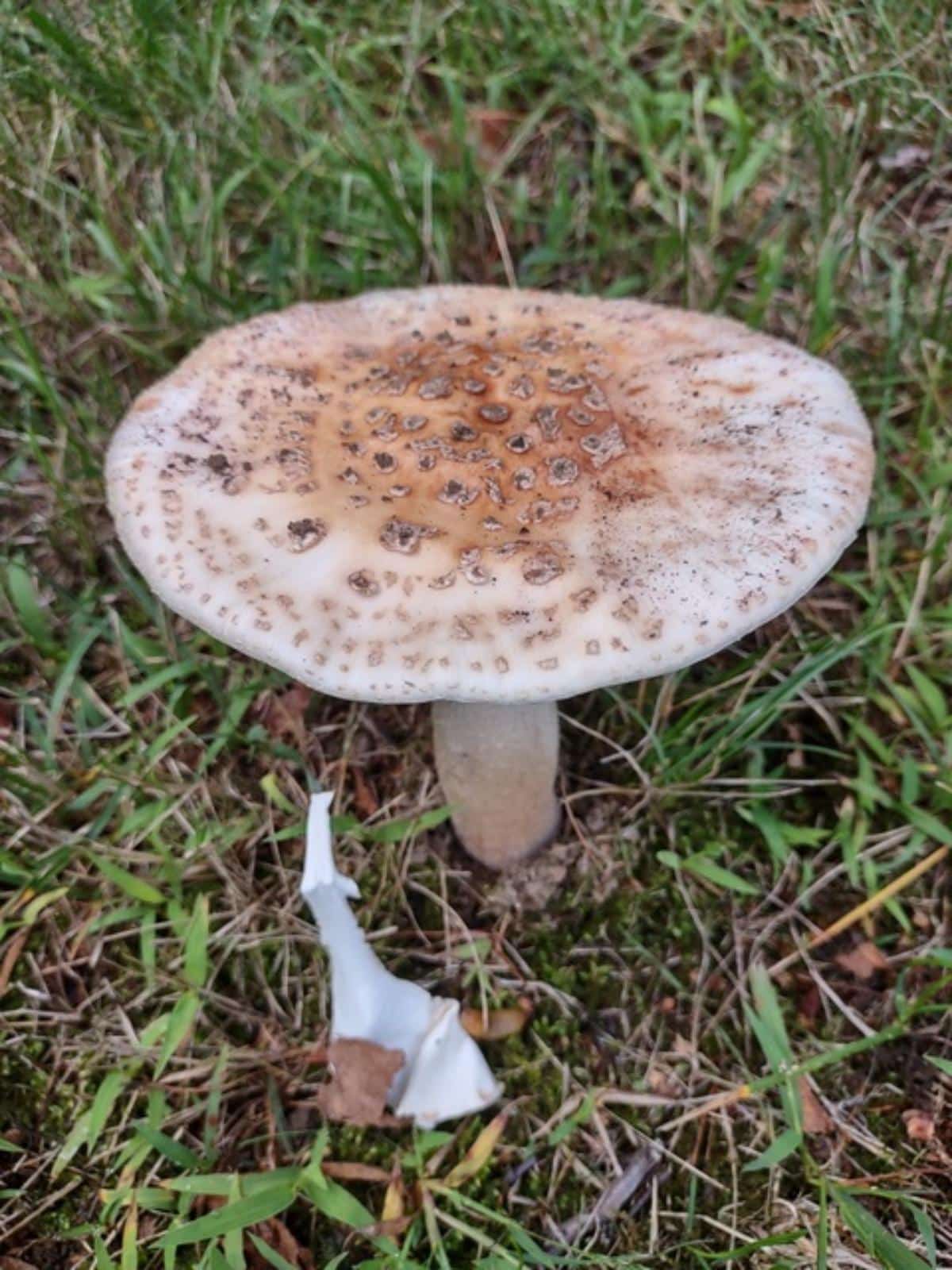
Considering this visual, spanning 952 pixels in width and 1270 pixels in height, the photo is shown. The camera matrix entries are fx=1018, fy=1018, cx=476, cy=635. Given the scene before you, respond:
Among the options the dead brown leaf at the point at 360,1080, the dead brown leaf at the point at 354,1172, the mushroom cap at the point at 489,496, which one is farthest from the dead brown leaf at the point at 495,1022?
the mushroom cap at the point at 489,496

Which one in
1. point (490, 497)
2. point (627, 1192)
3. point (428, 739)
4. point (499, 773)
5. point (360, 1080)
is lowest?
point (627, 1192)

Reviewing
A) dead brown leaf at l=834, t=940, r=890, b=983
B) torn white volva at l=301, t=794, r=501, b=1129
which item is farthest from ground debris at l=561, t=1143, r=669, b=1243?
dead brown leaf at l=834, t=940, r=890, b=983

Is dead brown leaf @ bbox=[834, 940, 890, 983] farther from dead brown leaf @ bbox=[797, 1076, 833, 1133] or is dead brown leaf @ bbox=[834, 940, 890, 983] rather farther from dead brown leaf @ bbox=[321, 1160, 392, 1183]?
dead brown leaf @ bbox=[321, 1160, 392, 1183]

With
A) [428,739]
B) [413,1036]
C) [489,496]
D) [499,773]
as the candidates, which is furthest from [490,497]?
[413,1036]

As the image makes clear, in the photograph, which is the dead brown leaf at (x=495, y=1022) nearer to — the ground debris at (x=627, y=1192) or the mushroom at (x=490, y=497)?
the ground debris at (x=627, y=1192)

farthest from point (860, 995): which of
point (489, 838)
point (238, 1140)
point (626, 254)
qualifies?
point (626, 254)

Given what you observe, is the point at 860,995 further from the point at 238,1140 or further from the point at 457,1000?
the point at 238,1140

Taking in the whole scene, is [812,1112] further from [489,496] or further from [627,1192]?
[489,496]
